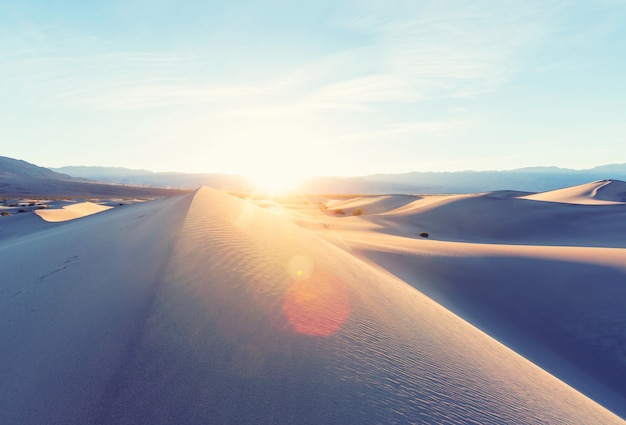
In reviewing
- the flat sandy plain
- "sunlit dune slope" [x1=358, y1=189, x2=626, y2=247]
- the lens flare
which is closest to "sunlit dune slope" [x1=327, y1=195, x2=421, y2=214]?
"sunlit dune slope" [x1=358, y1=189, x2=626, y2=247]

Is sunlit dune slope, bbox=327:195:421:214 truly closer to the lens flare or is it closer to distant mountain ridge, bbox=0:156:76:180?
the lens flare

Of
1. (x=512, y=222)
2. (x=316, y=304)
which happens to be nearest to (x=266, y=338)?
(x=316, y=304)

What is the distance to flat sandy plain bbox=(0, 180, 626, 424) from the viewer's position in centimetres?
220

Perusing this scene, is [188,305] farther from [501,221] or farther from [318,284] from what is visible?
[501,221]

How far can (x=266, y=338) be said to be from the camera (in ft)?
9.37

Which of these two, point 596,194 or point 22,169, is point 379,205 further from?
point 22,169

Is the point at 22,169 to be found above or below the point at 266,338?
above

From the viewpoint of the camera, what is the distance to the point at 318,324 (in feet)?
10.7

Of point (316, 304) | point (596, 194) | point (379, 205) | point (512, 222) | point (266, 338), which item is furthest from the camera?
point (379, 205)

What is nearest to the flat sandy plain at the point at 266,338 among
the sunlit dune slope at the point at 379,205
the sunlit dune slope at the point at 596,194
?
the sunlit dune slope at the point at 379,205

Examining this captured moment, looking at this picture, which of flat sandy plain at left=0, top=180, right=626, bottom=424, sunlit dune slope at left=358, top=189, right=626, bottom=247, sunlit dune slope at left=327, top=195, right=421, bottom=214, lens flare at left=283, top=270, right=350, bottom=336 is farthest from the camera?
sunlit dune slope at left=327, top=195, right=421, bottom=214

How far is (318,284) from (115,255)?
3261mm

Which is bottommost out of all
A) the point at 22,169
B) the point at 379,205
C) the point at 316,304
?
the point at 379,205

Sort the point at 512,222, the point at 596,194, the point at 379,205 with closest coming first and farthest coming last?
1. the point at 512,222
2. the point at 596,194
3. the point at 379,205
